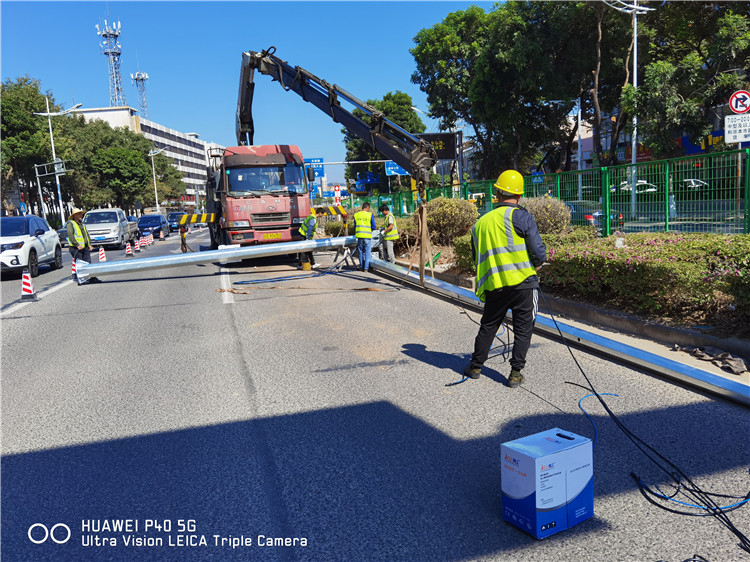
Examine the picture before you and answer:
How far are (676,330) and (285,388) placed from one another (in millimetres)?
4396

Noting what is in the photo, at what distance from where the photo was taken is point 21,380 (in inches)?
250

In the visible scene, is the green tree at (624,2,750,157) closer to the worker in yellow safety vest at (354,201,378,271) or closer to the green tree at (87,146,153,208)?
the worker in yellow safety vest at (354,201,378,271)

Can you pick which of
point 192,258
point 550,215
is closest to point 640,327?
point 550,215

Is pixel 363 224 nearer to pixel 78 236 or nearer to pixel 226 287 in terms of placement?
pixel 226 287

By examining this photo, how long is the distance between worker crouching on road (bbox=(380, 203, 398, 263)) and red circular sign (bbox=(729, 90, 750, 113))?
7172 mm

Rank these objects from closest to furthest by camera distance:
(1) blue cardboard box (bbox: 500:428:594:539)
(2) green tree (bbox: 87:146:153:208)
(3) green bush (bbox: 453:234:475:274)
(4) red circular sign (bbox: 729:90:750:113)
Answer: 1. (1) blue cardboard box (bbox: 500:428:594:539)
2. (4) red circular sign (bbox: 729:90:750:113)
3. (3) green bush (bbox: 453:234:475:274)
4. (2) green tree (bbox: 87:146:153:208)

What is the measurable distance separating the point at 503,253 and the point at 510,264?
0.12 meters

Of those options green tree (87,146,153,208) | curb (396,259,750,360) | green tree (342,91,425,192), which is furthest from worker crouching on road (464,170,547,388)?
green tree (87,146,153,208)

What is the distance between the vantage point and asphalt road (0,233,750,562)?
123 inches

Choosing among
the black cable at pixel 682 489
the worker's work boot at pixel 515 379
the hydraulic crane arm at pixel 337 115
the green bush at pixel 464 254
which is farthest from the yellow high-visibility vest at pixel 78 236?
the black cable at pixel 682 489

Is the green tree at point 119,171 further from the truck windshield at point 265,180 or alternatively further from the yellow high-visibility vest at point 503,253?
the yellow high-visibility vest at point 503,253

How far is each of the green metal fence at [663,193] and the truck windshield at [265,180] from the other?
6085mm

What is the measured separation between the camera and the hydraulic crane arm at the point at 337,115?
11.7 m

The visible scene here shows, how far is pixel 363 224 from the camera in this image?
14305 millimetres
